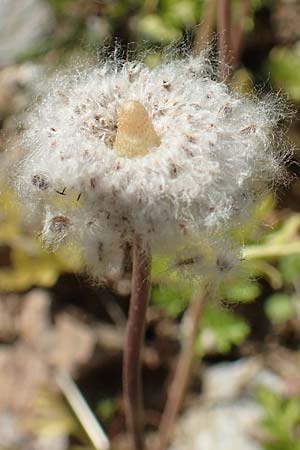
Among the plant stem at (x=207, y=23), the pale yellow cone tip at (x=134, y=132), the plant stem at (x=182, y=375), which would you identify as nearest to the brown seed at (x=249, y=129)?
the pale yellow cone tip at (x=134, y=132)

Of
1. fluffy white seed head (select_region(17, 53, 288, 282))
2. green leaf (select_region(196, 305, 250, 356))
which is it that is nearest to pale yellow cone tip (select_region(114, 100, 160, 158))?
fluffy white seed head (select_region(17, 53, 288, 282))

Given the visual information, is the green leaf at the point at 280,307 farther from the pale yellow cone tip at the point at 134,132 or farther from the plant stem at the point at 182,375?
the pale yellow cone tip at the point at 134,132

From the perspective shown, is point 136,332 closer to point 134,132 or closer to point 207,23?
point 134,132

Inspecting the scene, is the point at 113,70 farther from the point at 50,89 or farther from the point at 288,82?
the point at 288,82

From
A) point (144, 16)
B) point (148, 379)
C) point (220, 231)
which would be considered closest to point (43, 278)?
point (148, 379)

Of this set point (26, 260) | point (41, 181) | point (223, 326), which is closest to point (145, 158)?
point (41, 181)
